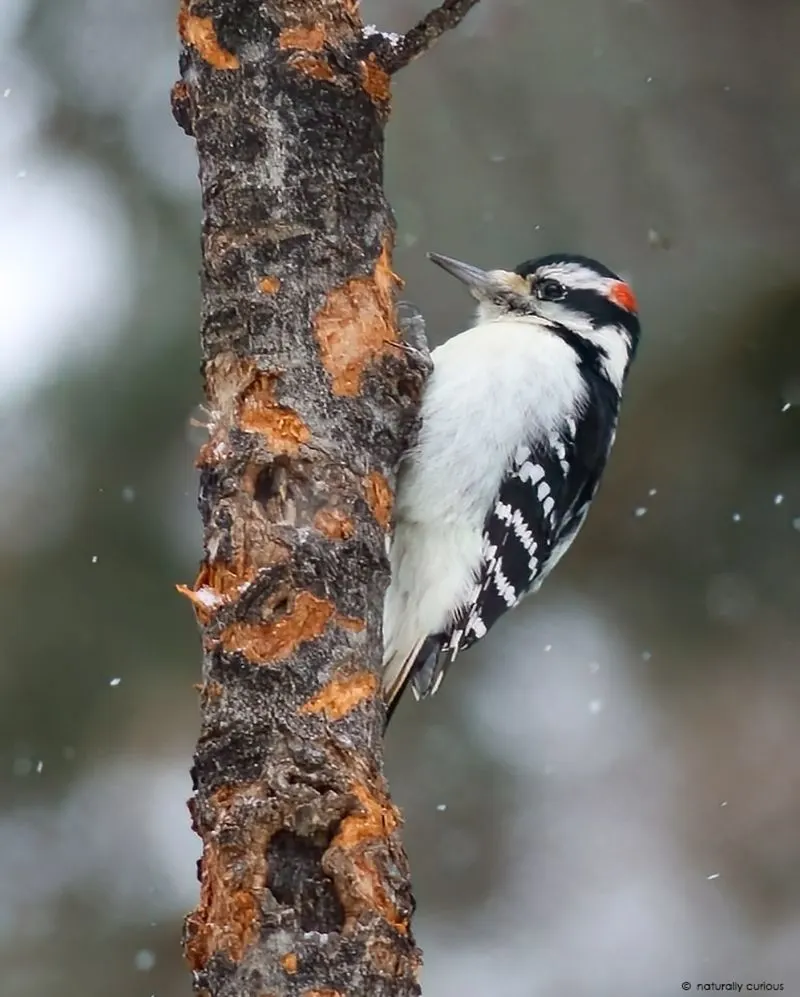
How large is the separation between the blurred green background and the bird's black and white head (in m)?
1.34

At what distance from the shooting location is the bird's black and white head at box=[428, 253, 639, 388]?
3.78m

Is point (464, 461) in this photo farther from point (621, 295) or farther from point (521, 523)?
point (621, 295)

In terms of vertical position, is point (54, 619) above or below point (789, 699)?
above

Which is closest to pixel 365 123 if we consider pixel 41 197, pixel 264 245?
pixel 264 245

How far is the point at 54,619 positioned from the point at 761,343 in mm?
2764

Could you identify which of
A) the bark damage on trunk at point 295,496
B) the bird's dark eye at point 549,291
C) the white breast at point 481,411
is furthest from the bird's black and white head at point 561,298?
the bark damage on trunk at point 295,496

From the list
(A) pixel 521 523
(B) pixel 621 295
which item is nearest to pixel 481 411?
(A) pixel 521 523

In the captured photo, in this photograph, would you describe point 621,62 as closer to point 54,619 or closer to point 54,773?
point 54,619

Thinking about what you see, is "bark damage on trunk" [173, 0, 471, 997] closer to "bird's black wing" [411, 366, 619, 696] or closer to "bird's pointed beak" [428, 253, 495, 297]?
"bird's black wing" [411, 366, 619, 696]

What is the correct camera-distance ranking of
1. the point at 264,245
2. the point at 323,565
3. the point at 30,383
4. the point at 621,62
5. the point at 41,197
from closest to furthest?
the point at 323,565
the point at 264,245
the point at 30,383
the point at 41,197
the point at 621,62

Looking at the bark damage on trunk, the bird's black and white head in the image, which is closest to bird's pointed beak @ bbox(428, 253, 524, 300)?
the bird's black and white head

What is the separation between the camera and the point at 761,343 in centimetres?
585

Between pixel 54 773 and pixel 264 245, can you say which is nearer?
pixel 264 245

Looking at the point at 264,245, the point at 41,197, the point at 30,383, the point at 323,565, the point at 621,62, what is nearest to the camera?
the point at 323,565
